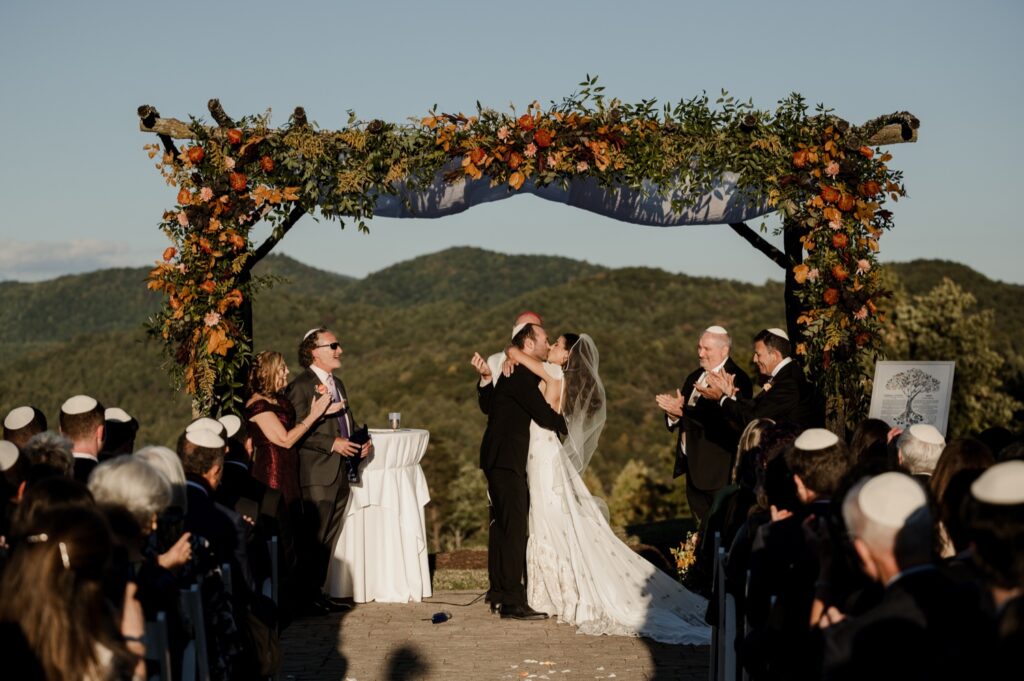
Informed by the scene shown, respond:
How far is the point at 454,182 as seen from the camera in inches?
322

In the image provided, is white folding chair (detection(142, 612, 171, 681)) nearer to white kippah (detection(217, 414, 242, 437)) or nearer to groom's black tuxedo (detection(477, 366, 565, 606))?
white kippah (detection(217, 414, 242, 437))

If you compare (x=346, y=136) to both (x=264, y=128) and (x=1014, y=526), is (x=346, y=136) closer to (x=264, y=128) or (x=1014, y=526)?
(x=264, y=128)

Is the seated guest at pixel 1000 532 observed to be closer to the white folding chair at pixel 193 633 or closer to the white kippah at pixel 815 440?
the white kippah at pixel 815 440

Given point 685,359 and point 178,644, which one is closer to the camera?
point 178,644

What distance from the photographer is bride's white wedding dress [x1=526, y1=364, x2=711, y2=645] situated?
303 inches

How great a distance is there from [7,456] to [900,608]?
344 centimetres

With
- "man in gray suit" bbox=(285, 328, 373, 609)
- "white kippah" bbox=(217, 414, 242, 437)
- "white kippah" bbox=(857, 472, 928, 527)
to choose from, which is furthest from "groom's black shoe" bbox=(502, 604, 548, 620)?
"white kippah" bbox=(857, 472, 928, 527)

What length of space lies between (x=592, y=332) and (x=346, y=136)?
33216 mm

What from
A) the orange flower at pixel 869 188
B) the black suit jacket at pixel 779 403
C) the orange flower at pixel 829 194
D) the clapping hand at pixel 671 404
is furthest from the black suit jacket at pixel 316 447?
the orange flower at pixel 869 188

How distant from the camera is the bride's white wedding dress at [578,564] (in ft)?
25.2

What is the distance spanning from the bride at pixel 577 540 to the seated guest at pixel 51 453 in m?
3.76

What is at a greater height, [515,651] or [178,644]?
[178,644]

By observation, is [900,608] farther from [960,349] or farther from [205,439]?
[960,349]

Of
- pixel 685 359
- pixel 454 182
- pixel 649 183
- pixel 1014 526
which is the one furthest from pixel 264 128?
pixel 685 359
